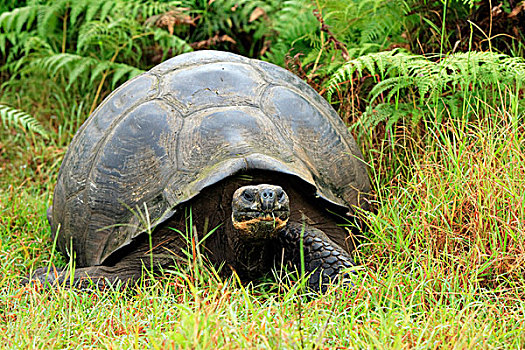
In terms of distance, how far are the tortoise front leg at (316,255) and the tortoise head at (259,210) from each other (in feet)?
0.59

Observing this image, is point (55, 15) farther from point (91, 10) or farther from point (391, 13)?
point (391, 13)

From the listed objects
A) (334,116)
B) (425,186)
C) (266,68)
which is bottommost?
(425,186)

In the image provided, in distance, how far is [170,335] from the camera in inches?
76.5

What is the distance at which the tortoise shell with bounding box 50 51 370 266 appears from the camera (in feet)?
9.13

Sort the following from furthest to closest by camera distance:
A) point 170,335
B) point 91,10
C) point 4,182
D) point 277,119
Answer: point 91,10 → point 4,182 → point 277,119 → point 170,335

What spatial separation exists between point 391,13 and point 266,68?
3.71ft

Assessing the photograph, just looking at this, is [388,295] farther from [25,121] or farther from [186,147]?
[25,121]

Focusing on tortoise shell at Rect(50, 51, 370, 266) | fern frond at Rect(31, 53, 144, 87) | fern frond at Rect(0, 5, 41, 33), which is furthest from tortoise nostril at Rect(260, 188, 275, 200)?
fern frond at Rect(0, 5, 41, 33)

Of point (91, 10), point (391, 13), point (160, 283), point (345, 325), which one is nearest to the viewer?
point (345, 325)

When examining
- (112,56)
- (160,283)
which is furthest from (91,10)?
(160,283)

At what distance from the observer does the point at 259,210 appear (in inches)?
99.0

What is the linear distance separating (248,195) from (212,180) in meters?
0.20

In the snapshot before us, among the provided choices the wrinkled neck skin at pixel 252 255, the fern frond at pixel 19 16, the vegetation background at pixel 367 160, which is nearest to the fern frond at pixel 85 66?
the vegetation background at pixel 367 160

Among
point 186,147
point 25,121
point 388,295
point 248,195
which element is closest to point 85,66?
point 25,121
